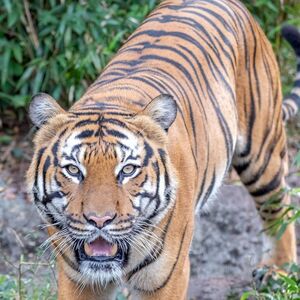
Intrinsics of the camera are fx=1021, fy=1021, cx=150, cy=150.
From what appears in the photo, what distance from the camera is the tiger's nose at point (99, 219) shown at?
3.09 m

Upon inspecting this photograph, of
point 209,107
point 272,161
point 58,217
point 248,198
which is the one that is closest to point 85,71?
point 248,198

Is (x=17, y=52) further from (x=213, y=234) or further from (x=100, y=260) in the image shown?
(x=100, y=260)

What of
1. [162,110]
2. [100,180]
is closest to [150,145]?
[162,110]

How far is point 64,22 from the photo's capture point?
6.16m

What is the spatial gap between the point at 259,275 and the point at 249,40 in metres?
1.12

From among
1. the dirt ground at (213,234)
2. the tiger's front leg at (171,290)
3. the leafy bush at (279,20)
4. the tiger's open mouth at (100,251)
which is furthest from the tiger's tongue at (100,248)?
the leafy bush at (279,20)

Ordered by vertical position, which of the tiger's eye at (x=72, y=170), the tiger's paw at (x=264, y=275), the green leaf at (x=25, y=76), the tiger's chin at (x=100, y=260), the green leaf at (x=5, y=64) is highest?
the tiger's eye at (x=72, y=170)

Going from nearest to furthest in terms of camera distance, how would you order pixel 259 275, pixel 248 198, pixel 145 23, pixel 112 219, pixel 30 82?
pixel 112 219
pixel 145 23
pixel 259 275
pixel 248 198
pixel 30 82

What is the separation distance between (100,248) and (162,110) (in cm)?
50

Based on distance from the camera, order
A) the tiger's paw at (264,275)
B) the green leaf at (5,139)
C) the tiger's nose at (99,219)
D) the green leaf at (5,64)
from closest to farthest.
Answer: the tiger's nose at (99,219), the tiger's paw at (264,275), the green leaf at (5,64), the green leaf at (5,139)

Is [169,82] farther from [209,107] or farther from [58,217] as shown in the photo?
[58,217]

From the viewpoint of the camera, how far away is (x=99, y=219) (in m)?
3.09

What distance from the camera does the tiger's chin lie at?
325cm

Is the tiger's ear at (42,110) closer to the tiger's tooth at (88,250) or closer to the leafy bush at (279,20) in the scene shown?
the tiger's tooth at (88,250)
